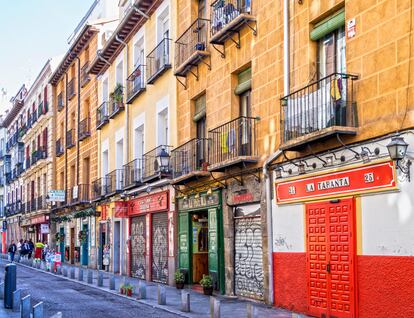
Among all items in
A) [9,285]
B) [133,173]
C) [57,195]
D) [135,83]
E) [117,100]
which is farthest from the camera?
[57,195]

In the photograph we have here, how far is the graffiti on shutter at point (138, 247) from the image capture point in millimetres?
24438

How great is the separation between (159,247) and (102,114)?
9.79 m

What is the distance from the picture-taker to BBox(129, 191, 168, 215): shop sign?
2203cm

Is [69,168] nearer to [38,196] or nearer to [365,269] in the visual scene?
[38,196]

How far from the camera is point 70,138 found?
37250 millimetres

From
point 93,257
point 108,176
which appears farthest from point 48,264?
point 108,176

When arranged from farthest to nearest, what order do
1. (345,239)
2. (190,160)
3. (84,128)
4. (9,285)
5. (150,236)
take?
(84,128), (150,236), (190,160), (9,285), (345,239)

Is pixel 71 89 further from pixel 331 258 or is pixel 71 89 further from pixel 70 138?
pixel 331 258

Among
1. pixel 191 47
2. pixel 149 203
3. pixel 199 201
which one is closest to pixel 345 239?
pixel 199 201

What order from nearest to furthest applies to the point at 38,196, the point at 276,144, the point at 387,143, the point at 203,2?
the point at 387,143
the point at 276,144
the point at 203,2
the point at 38,196

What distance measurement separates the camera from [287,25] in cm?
1403

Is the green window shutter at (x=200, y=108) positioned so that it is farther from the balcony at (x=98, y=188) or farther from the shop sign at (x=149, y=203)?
the balcony at (x=98, y=188)

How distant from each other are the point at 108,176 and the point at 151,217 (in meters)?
6.03

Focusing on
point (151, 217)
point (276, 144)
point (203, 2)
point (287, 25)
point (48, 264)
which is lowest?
point (48, 264)
